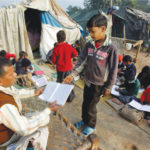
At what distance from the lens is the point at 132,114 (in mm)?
2457

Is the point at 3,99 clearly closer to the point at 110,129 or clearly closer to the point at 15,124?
the point at 15,124

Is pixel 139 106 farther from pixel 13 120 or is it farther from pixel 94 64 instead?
pixel 13 120

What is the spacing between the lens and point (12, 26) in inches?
193

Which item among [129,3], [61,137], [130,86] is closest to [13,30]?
[130,86]

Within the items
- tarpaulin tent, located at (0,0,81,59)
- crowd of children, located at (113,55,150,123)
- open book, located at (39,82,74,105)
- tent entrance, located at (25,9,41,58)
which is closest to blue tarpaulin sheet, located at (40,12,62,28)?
tarpaulin tent, located at (0,0,81,59)

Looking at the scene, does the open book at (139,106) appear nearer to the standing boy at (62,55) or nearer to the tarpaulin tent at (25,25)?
the standing boy at (62,55)

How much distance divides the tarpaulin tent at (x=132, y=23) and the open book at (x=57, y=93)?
342 inches

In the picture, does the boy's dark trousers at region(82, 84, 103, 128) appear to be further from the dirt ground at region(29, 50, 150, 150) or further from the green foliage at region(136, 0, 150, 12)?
the green foliage at region(136, 0, 150, 12)

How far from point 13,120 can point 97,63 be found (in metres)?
1.07

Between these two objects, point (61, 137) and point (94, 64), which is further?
point (94, 64)

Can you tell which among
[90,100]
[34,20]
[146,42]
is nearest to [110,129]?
[90,100]

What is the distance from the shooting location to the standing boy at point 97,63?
1464mm

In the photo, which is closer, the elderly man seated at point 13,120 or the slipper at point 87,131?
the elderly man seated at point 13,120

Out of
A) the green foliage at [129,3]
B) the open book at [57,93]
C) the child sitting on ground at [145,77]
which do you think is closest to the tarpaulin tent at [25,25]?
the child sitting on ground at [145,77]
